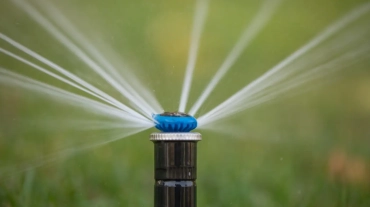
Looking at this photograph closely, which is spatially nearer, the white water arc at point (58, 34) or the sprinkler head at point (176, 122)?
the sprinkler head at point (176, 122)

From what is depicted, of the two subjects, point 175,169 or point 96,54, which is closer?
point 175,169

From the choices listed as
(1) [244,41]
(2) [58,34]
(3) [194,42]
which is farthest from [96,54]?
(1) [244,41]

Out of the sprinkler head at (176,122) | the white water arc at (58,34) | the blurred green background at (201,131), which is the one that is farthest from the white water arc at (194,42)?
the sprinkler head at (176,122)

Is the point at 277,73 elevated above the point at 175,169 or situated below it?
above

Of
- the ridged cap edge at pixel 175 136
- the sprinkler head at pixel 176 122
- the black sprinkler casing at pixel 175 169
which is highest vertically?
the sprinkler head at pixel 176 122

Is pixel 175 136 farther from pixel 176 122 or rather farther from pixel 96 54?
pixel 96 54

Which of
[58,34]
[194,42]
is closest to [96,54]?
[58,34]

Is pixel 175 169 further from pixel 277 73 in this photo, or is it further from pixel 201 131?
pixel 277 73

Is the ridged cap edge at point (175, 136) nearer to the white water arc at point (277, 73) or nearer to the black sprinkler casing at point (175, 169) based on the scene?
the black sprinkler casing at point (175, 169)
